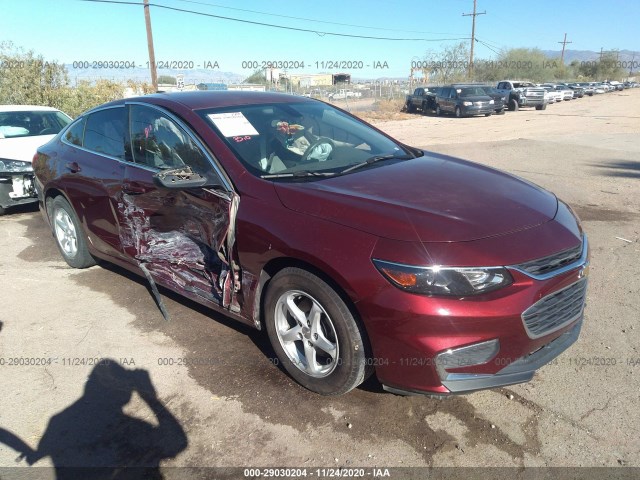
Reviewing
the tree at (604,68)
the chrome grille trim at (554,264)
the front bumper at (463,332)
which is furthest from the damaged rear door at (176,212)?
the tree at (604,68)

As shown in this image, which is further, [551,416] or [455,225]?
[551,416]

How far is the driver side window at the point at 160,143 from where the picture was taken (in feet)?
11.3

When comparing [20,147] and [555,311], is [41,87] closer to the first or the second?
[20,147]

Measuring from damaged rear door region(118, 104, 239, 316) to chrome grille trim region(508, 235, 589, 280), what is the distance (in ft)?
5.64

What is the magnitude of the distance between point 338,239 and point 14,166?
6.35 m

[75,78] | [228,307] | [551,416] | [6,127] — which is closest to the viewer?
[551,416]

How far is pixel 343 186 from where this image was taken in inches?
119

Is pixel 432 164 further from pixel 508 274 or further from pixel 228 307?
pixel 228 307

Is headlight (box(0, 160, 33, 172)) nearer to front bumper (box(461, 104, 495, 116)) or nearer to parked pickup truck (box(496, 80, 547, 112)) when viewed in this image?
front bumper (box(461, 104, 495, 116))

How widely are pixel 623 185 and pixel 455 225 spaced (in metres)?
7.12

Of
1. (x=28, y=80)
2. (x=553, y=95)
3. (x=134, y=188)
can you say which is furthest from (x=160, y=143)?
(x=553, y=95)

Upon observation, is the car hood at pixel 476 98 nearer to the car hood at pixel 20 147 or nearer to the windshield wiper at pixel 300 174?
the car hood at pixel 20 147

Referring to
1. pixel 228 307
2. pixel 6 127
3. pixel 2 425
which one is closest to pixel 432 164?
pixel 228 307

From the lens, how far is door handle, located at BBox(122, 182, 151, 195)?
373cm
